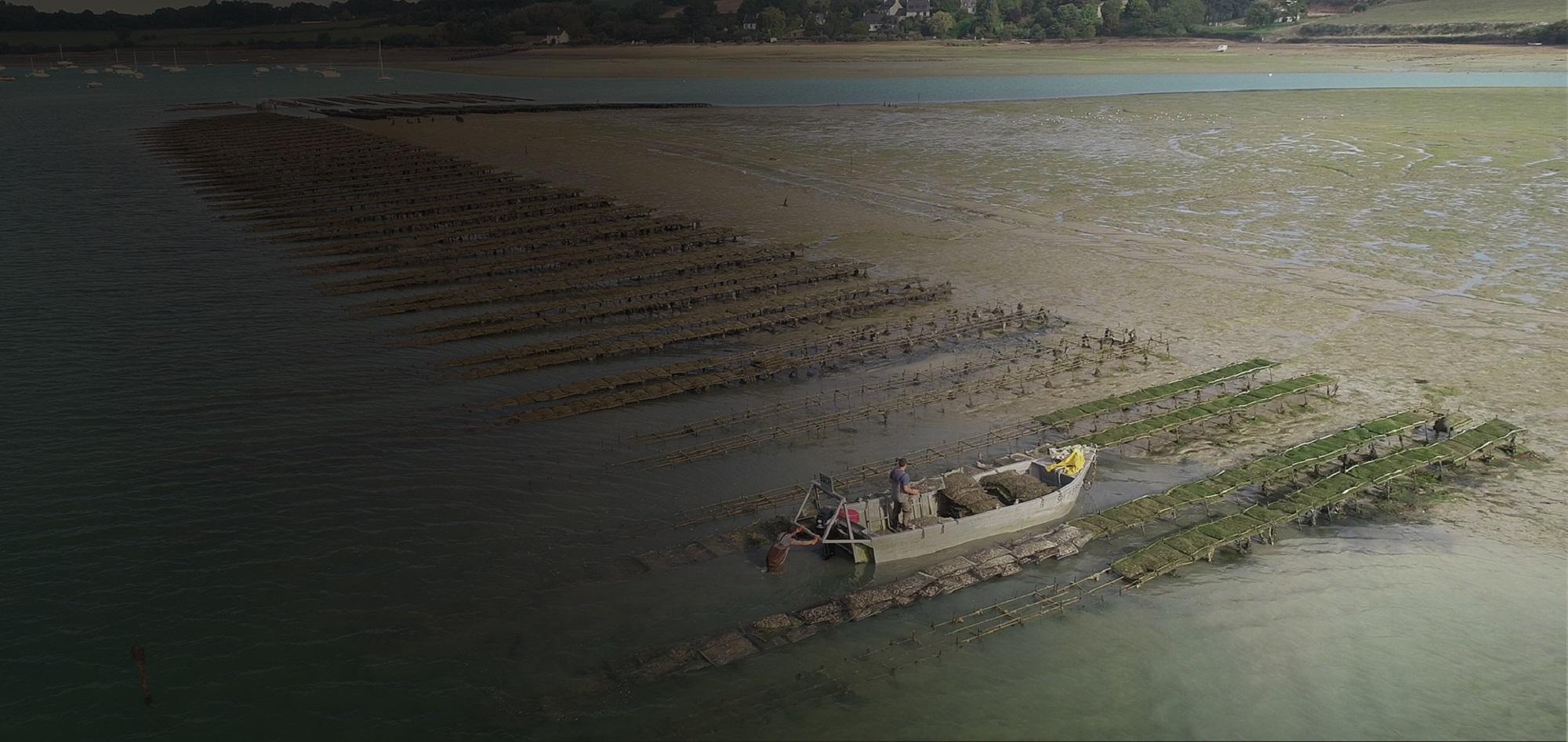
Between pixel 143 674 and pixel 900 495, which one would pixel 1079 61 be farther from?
pixel 143 674

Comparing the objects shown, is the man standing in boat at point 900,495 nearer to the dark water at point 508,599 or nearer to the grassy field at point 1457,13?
the dark water at point 508,599

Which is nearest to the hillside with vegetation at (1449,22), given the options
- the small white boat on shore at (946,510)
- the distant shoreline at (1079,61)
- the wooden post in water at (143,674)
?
the distant shoreline at (1079,61)

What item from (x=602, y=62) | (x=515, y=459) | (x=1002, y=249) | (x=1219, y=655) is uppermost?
(x=602, y=62)

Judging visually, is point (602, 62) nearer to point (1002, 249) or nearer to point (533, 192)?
point (533, 192)

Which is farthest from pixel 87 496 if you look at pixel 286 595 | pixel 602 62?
pixel 602 62

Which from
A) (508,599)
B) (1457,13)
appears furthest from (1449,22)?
(508,599)
